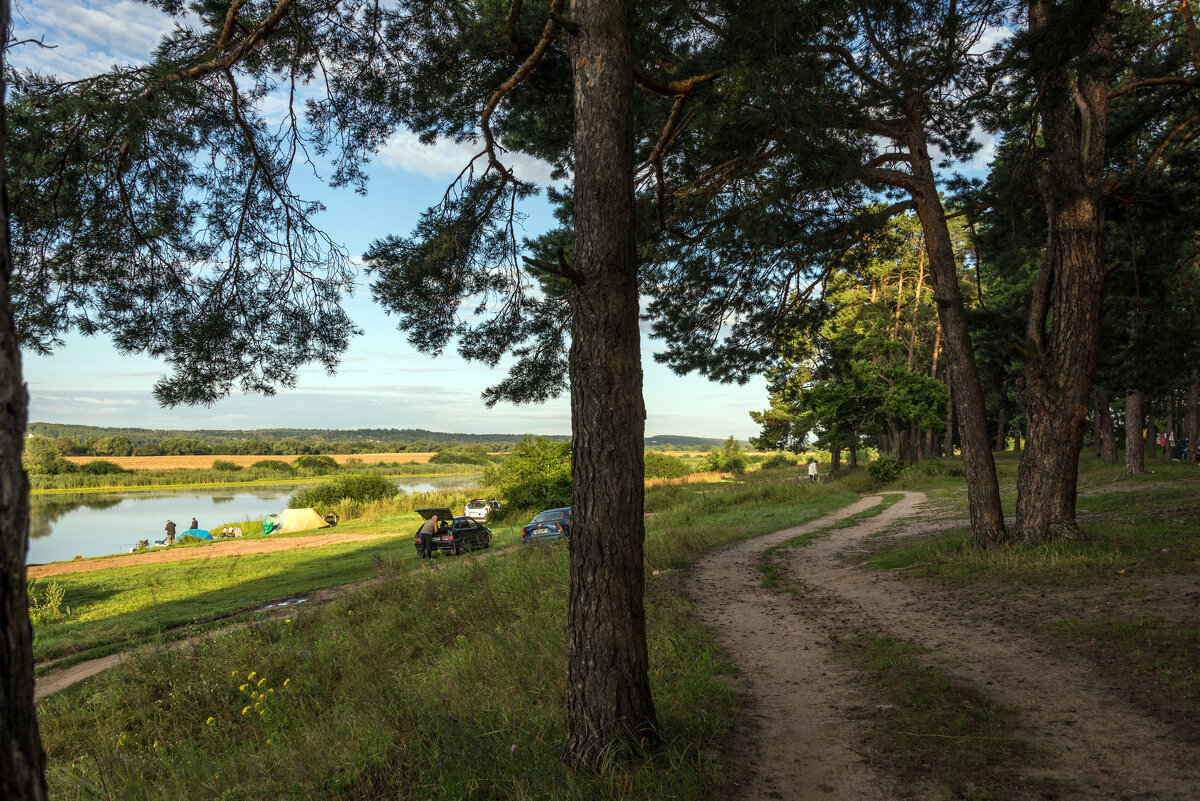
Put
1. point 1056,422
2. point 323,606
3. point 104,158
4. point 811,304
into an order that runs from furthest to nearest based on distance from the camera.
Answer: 1. point 323,606
2. point 811,304
3. point 1056,422
4. point 104,158

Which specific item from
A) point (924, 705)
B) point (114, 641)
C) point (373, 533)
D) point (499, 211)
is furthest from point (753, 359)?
point (373, 533)

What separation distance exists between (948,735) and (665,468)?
46.0 m

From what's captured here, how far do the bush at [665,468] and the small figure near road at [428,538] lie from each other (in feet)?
99.9

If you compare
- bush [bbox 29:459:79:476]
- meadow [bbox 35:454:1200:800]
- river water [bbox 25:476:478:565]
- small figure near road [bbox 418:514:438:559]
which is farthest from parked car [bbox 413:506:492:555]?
bush [bbox 29:459:79:476]

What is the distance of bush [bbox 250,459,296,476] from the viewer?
89000 mm

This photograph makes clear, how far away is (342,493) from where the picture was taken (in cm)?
3900

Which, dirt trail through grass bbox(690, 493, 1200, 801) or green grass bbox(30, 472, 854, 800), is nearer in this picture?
dirt trail through grass bbox(690, 493, 1200, 801)

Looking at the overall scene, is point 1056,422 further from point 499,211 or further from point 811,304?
point 499,211

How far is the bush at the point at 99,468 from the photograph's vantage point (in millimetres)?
68000

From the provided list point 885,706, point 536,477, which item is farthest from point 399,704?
point 536,477

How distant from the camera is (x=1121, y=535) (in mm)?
9117

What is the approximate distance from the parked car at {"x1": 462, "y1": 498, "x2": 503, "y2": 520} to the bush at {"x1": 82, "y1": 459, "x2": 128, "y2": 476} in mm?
59220

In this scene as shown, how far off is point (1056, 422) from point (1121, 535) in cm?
186

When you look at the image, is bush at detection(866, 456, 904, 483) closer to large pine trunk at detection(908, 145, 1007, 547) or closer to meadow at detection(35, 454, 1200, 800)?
meadow at detection(35, 454, 1200, 800)
